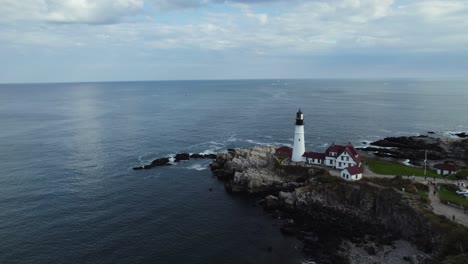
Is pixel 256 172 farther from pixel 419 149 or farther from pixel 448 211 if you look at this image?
pixel 419 149

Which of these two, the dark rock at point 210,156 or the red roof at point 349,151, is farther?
the dark rock at point 210,156

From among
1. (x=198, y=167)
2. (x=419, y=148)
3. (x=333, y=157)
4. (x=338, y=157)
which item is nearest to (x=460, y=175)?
(x=338, y=157)

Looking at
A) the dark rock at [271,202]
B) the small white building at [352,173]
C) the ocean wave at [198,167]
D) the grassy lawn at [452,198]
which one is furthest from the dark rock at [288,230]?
the ocean wave at [198,167]

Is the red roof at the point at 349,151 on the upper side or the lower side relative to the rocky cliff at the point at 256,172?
upper

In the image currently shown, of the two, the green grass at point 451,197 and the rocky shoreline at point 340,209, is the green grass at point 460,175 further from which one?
the rocky shoreline at point 340,209

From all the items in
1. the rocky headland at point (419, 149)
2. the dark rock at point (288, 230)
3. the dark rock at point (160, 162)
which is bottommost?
the dark rock at point (288, 230)

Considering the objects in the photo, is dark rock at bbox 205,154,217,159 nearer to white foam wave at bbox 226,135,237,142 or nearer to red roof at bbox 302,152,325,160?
white foam wave at bbox 226,135,237,142
